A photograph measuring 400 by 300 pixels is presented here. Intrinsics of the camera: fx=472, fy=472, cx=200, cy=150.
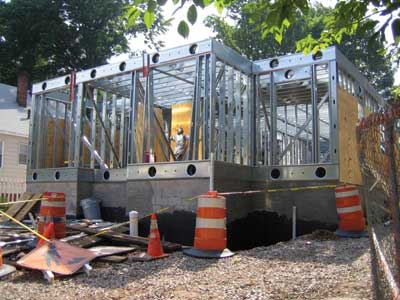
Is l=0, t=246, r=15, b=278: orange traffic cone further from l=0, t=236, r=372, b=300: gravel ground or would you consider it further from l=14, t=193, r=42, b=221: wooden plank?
l=14, t=193, r=42, b=221: wooden plank

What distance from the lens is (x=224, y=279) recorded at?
18.3ft

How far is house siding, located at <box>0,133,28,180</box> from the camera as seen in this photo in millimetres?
21266

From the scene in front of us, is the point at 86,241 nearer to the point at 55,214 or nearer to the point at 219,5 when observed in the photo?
the point at 55,214

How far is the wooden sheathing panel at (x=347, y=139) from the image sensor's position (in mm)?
9359

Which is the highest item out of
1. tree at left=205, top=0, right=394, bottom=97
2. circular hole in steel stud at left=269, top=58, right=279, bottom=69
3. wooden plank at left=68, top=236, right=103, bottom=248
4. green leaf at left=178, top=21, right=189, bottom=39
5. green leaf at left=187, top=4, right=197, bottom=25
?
tree at left=205, top=0, right=394, bottom=97

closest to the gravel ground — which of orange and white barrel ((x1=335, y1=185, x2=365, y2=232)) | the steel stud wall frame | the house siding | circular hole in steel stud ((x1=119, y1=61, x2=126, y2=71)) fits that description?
orange and white barrel ((x1=335, y1=185, x2=365, y2=232))

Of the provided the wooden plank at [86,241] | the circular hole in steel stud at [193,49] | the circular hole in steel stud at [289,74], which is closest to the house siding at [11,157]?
the circular hole in steel stud at [193,49]

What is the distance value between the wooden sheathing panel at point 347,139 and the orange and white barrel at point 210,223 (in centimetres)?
337

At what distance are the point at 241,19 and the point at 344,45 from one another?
6890 mm

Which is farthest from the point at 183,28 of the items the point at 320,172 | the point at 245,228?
the point at 245,228

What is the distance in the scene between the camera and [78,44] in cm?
3189

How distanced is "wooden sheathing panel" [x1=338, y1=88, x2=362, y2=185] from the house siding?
16.3 meters

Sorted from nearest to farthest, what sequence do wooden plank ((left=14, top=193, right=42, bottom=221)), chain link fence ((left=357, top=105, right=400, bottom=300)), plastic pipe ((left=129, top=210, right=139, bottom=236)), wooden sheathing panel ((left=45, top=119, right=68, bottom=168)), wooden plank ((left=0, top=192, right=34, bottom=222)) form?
chain link fence ((left=357, top=105, right=400, bottom=300)) → plastic pipe ((left=129, top=210, right=139, bottom=236)) → wooden plank ((left=14, top=193, right=42, bottom=221)) → wooden plank ((left=0, top=192, right=34, bottom=222)) → wooden sheathing panel ((left=45, top=119, right=68, bottom=168))

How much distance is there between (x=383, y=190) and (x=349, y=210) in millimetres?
5402
